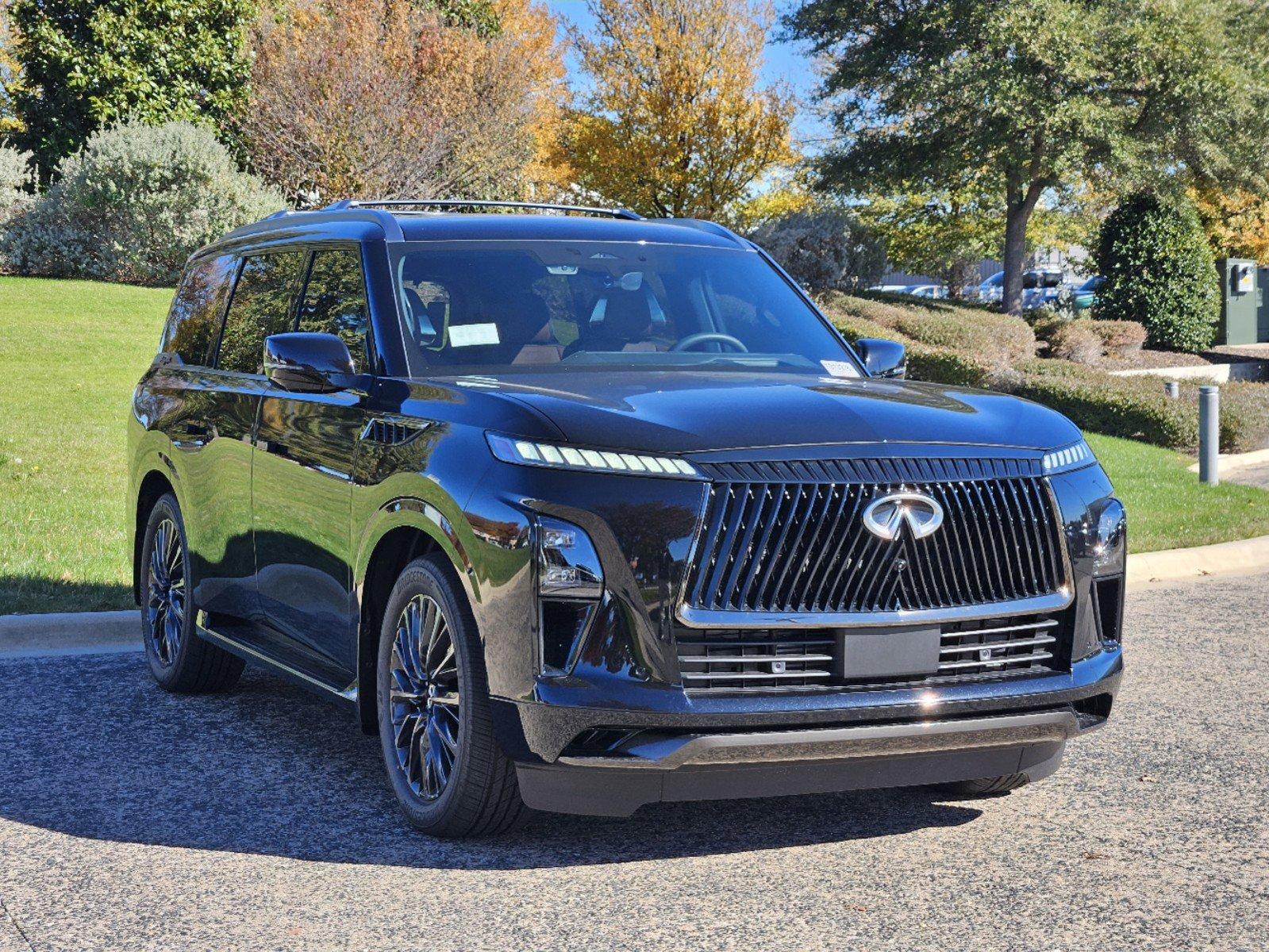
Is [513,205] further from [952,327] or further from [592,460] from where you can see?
[952,327]

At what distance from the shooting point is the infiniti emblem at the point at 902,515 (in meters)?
4.44

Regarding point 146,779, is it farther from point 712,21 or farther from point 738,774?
point 712,21

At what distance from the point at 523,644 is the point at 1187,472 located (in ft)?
42.3

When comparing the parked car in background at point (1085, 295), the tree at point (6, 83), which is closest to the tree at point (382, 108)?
the tree at point (6, 83)

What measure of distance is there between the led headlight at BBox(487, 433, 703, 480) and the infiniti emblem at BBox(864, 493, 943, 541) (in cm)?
51

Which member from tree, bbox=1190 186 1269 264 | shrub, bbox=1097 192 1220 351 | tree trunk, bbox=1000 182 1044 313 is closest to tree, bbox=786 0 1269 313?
tree trunk, bbox=1000 182 1044 313

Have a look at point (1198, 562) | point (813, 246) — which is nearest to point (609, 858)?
point (1198, 562)

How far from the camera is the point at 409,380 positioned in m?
5.27

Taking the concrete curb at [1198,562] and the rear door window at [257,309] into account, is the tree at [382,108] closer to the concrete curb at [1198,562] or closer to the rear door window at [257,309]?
the concrete curb at [1198,562]

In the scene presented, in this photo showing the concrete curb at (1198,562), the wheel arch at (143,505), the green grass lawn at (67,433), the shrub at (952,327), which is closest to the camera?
the wheel arch at (143,505)

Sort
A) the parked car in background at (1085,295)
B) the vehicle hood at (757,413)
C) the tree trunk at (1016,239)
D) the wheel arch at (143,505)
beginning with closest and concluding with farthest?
the vehicle hood at (757,413) < the wheel arch at (143,505) < the tree trunk at (1016,239) < the parked car in background at (1085,295)

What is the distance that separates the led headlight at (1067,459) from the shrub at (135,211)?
76.3 feet

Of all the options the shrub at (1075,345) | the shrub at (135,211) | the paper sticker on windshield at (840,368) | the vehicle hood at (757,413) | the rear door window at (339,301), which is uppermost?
the shrub at (135,211)

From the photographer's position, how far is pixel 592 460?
4.43 m
